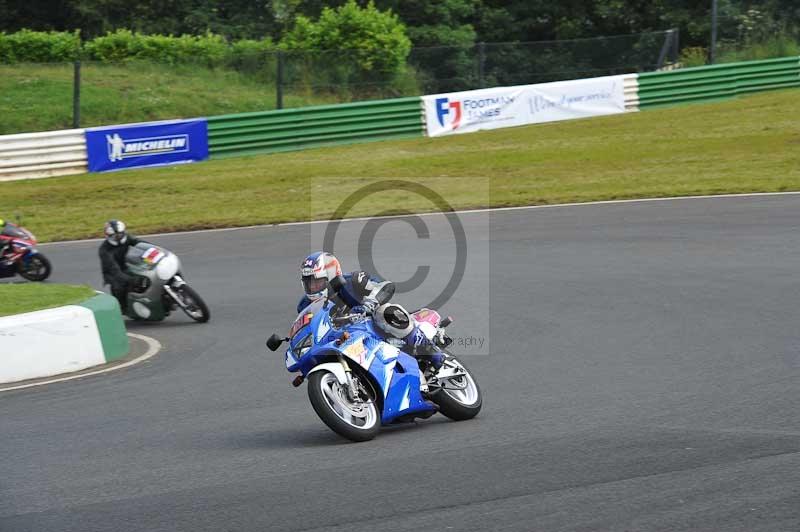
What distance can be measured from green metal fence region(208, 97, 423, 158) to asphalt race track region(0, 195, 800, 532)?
12.1 metres

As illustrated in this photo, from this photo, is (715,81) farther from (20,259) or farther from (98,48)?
(20,259)

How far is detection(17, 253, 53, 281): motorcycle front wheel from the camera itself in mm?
16938

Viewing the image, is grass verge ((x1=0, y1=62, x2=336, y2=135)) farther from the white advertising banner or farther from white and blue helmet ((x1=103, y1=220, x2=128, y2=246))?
white and blue helmet ((x1=103, y1=220, x2=128, y2=246))

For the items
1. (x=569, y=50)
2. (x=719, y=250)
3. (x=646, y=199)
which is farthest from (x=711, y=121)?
(x=719, y=250)

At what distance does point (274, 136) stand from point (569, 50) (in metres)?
9.23

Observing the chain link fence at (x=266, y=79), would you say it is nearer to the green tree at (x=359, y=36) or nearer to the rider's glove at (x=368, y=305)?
the green tree at (x=359, y=36)

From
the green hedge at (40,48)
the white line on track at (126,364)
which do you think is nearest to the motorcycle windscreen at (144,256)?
the white line on track at (126,364)

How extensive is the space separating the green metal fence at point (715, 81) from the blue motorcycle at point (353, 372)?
26.6m

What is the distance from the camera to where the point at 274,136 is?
1118 inches

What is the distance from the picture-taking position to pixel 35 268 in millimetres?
17016

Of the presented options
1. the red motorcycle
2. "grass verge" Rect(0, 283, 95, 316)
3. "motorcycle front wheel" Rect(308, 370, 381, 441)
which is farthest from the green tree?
"motorcycle front wheel" Rect(308, 370, 381, 441)

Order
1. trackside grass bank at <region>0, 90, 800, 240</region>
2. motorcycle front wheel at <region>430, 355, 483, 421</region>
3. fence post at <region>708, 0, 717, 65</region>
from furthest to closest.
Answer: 1. fence post at <region>708, 0, 717, 65</region>
2. trackside grass bank at <region>0, 90, 800, 240</region>
3. motorcycle front wheel at <region>430, 355, 483, 421</region>

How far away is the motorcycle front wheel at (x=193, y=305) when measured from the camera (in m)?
13.6

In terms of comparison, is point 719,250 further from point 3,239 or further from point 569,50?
point 569,50
